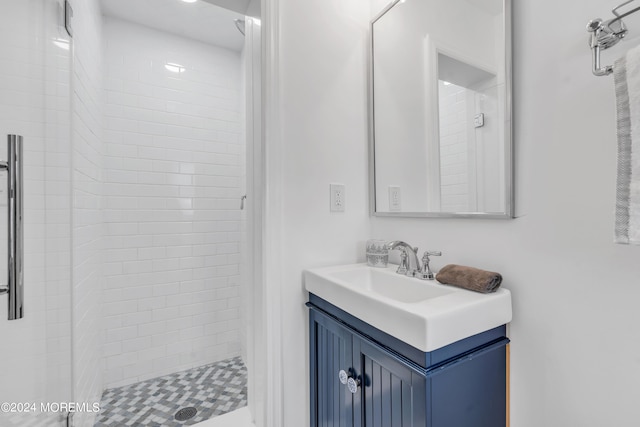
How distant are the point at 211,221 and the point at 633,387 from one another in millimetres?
2266

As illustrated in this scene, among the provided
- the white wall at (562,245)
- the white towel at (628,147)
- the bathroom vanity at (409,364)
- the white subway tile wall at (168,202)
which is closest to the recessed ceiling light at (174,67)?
the white subway tile wall at (168,202)

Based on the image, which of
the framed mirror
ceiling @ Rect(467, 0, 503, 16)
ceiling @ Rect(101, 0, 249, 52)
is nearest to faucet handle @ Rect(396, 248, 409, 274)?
the framed mirror

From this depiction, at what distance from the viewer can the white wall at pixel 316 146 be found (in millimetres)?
1188

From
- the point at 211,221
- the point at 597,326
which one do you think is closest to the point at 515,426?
the point at 597,326

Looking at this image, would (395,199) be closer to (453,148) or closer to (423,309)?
(453,148)

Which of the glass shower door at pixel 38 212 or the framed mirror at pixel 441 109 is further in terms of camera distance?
the framed mirror at pixel 441 109

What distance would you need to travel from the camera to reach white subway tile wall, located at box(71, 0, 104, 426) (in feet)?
4.07

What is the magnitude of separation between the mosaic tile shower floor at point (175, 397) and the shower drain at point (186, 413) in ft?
0.07

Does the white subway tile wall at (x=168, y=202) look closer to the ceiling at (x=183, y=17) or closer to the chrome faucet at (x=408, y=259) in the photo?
the ceiling at (x=183, y=17)

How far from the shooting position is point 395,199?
1.27m

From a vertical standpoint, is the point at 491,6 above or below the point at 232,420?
above

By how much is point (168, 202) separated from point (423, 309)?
1.98 m

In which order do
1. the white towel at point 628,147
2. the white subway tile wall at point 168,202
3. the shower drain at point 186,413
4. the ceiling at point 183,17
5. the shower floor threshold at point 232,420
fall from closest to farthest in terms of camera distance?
the white towel at point 628,147 → the shower floor threshold at point 232,420 → the shower drain at point 186,413 → the ceiling at point 183,17 → the white subway tile wall at point 168,202

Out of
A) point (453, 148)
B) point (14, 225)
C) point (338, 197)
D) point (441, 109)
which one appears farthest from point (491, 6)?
point (14, 225)
